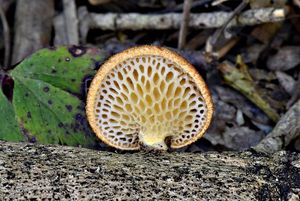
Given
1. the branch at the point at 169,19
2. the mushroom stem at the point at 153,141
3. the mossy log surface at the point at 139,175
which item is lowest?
the mossy log surface at the point at 139,175

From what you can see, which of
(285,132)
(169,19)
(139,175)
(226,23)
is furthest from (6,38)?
(285,132)

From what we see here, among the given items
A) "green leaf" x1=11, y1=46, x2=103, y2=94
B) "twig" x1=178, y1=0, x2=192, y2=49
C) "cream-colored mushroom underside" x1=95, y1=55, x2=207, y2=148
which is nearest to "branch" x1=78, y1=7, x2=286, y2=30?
"twig" x1=178, y1=0, x2=192, y2=49

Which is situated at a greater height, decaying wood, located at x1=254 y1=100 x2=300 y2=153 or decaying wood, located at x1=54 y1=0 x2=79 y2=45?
decaying wood, located at x1=54 y1=0 x2=79 y2=45

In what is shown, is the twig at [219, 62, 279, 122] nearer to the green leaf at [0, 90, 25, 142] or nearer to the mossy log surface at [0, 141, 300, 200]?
the mossy log surface at [0, 141, 300, 200]

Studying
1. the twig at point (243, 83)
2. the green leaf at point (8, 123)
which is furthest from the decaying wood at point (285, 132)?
the green leaf at point (8, 123)

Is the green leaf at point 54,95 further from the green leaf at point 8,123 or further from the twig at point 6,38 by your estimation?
the twig at point 6,38

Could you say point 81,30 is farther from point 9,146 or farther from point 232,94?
point 9,146
